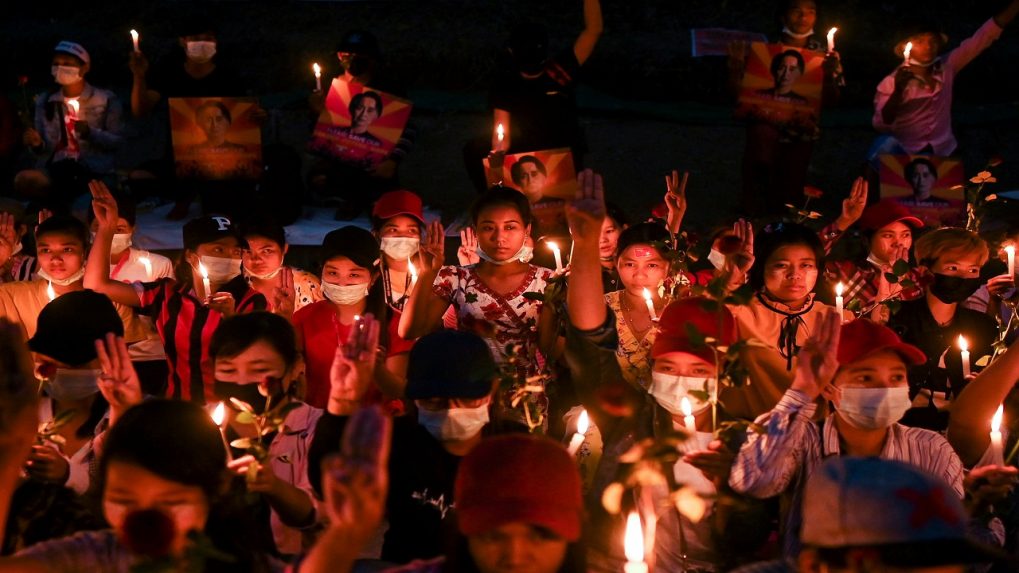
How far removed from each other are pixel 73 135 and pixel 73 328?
5239mm

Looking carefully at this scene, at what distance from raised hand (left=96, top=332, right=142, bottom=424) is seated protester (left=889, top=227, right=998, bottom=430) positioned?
137 inches

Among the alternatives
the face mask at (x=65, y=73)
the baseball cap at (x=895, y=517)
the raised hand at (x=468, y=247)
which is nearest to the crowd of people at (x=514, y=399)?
the baseball cap at (x=895, y=517)

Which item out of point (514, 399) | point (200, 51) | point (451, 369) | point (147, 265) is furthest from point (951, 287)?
point (200, 51)

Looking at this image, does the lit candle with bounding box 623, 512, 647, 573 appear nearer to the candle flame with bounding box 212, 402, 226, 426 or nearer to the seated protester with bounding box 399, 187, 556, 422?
the candle flame with bounding box 212, 402, 226, 426

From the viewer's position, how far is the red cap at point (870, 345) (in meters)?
4.02

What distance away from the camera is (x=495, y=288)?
544 centimetres

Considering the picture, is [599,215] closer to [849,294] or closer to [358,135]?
[849,294]

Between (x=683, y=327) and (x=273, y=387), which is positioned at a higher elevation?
(x=683, y=327)

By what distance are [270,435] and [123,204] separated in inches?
123

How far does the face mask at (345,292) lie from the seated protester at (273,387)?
0.82m

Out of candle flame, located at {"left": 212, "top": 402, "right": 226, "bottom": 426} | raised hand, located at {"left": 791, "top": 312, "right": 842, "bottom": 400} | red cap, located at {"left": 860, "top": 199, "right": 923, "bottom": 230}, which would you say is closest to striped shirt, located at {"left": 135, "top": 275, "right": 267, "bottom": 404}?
candle flame, located at {"left": 212, "top": 402, "right": 226, "bottom": 426}

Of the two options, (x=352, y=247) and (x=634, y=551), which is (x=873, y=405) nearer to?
(x=634, y=551)

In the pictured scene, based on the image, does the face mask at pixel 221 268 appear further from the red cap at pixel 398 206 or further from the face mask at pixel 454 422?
the face mask at pixel 454 422

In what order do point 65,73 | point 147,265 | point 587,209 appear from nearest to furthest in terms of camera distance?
1. point 587,209
2. point 147,265
3. point 65,73
